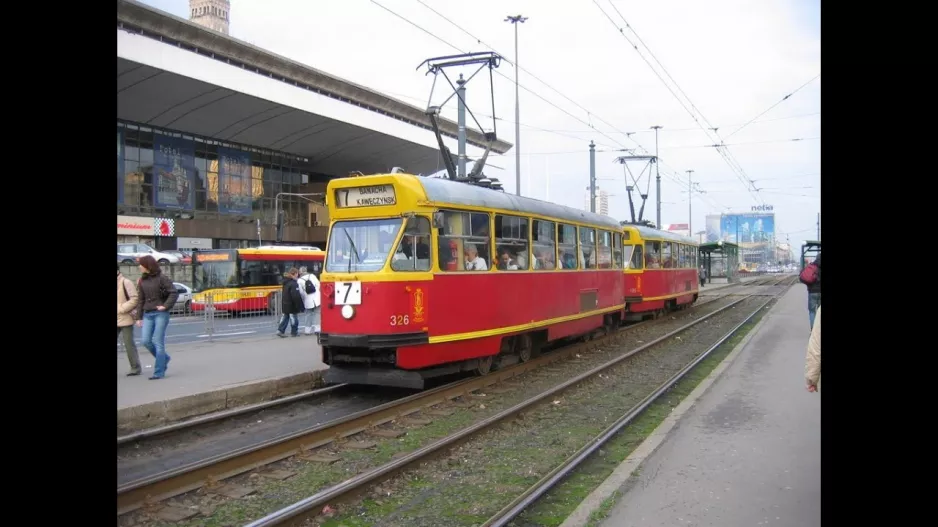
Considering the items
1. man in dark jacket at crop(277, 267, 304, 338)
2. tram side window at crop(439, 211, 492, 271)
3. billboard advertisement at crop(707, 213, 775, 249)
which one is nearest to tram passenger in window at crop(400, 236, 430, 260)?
tram side window at crop(439, 211, 492, 271)

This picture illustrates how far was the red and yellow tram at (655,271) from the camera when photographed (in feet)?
65.9

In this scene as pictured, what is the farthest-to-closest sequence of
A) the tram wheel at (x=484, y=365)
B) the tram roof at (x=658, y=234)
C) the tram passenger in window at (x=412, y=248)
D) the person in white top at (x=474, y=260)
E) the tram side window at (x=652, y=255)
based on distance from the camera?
the tram side window at (x=652, y=255)
the tram roof at (x=658, y=234)
the tram wheel at (x=484, y=365)
the person in white top at (x=474, y=260)
the tram passenger in window at (x=412, y=248)

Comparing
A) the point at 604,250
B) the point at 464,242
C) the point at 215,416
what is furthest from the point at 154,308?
the point at 604,250

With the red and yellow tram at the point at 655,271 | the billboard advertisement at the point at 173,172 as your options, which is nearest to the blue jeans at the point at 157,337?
the red and yellow tram at the point at 655,271

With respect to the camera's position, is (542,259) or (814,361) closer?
(814,361)

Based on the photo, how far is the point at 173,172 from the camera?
40.6 m

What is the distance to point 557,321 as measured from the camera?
12.8 metres

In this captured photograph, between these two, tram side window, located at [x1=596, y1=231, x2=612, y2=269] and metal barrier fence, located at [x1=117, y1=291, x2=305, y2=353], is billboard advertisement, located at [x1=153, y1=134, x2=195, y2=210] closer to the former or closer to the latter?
metal barrier fence, located at [x1=117, y1=291, x2=305, y2=353]

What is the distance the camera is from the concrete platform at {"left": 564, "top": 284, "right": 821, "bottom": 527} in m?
4.70

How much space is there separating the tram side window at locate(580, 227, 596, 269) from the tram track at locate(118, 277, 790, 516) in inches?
146

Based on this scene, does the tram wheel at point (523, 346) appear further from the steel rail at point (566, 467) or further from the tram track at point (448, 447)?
the steel rail at point (566, 467)

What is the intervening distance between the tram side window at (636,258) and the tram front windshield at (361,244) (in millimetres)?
12439

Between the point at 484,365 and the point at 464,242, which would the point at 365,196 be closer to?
the point at 464,242

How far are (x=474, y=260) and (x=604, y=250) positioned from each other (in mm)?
6636
